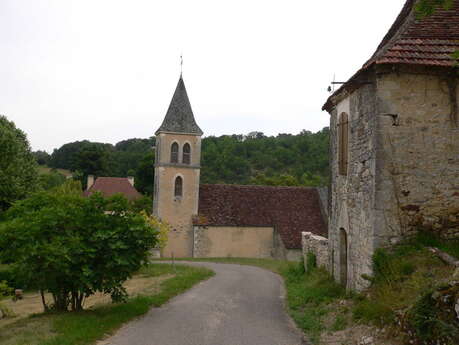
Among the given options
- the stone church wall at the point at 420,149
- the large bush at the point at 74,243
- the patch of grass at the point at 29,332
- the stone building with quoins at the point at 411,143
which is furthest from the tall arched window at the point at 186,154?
the stone church wall at the point at 420,149

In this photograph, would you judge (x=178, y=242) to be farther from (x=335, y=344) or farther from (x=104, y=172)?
(x=104, y=172)

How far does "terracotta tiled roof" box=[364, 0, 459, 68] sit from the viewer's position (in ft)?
28.4

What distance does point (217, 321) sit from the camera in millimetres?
9750

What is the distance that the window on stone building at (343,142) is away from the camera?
35.3 feet

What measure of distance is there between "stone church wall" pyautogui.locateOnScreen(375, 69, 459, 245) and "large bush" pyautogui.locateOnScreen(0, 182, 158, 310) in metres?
5.54

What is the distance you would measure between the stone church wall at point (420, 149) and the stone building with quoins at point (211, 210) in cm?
2128

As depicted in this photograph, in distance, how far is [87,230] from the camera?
10047mm

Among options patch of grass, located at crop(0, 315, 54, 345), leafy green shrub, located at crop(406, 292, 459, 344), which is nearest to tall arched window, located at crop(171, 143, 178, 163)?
patch of grass, located at crop(0, 315, 54, 345)

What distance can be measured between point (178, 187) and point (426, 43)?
80.6 feet

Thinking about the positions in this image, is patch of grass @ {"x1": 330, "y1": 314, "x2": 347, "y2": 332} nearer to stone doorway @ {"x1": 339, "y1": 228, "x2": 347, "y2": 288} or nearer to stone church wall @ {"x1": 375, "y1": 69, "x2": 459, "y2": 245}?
stone church wall @ {"x1": 375, "y1": 69, "x2": 459, "y2": 245}

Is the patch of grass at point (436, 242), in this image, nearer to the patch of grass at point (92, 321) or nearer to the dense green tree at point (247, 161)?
the patch of grass at point (92, 321)

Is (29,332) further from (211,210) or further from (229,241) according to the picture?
(211,210)

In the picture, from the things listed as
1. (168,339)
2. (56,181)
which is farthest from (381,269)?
(56,181)

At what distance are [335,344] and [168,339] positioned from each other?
2981 millimetres
